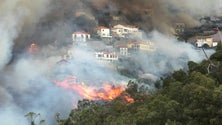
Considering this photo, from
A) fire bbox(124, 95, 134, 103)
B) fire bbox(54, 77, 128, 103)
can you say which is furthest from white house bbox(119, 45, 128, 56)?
fire bbox(124, 95, 134, 103)

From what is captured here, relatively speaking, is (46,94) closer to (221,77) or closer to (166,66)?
(166,66)

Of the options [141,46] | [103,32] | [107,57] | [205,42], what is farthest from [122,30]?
[205,42]

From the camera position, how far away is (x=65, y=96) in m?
19.6

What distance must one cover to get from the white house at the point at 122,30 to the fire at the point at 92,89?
370cm

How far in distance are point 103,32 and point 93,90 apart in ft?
12.9

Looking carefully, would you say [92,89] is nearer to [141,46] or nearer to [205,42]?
[141,46]

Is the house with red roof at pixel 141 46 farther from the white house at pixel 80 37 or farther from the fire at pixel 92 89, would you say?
the fire at pixel 92 89

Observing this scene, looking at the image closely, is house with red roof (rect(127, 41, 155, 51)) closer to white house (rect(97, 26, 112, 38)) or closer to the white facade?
white house (rect(97, 26, 112, 38))

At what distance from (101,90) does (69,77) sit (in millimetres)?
1561

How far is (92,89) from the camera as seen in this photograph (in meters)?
20.1

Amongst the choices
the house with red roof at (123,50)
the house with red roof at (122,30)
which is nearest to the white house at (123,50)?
the house with red roof at (123,50)

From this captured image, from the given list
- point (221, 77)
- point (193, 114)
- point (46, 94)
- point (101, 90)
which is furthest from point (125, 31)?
point (193, 114)

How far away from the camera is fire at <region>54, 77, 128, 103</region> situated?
19609 millimetres

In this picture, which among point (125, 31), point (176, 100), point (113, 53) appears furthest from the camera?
point (125, 31)
